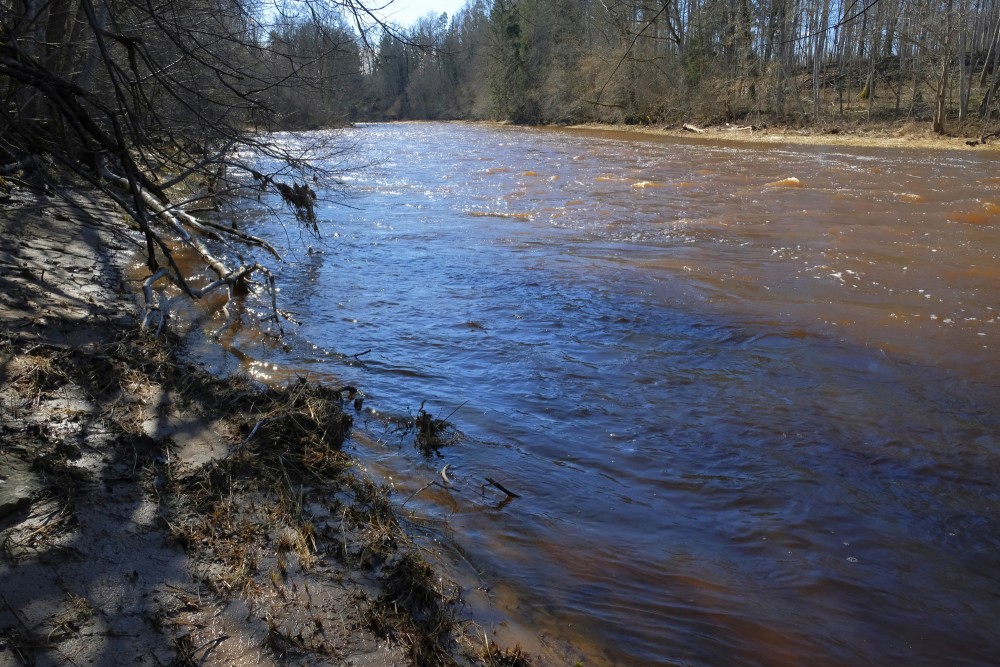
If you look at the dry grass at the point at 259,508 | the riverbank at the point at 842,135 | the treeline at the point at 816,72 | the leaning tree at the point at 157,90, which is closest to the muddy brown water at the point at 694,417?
the dry grass at the point at 259,508

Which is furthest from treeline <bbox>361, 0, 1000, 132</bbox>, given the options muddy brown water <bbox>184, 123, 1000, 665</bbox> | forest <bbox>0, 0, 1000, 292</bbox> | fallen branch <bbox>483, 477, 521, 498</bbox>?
fallen branch <bbox>483, 477, 521, 498</bbox>

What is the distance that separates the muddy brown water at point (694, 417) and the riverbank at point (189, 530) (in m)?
0.36

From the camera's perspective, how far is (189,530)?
113 inches

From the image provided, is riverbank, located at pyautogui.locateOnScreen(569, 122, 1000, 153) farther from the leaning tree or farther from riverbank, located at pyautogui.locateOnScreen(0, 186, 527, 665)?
riverbank, located at pyautogui.locateOnScreen(0, 186, 527, 665)

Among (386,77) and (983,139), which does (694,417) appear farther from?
(983,139)

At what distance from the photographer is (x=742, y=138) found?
2802 centimetres

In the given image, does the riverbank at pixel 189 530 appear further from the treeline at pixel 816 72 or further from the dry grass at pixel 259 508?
the treeline at pixel 816 72

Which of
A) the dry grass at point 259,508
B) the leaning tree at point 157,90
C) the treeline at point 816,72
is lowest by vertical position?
the dry grass at point 259,508

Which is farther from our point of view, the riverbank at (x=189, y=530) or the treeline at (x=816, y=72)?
the treeline at (x=816, y=72)

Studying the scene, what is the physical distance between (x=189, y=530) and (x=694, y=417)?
10.4ft

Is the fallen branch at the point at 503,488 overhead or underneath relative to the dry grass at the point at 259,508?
underneath

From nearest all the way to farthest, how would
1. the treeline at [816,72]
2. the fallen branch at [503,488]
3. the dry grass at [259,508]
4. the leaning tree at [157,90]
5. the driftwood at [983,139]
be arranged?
the dry grass at [259,508] → the leaning tree at [157,90] → the fallen branch at [503,488] → the driftwood at [983,139] → the treeline at [816,72]

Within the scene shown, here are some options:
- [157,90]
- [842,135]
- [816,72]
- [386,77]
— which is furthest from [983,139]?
[157,90]

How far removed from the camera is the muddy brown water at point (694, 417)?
3023 millimetres
